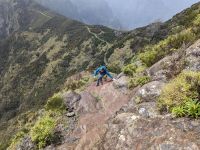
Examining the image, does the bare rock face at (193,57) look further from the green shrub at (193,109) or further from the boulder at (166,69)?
the green shrub at (193,109)

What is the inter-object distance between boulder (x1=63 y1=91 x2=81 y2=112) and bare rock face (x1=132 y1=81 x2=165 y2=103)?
5291mm

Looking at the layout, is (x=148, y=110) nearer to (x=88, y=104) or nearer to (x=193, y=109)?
(x=193, y=109)

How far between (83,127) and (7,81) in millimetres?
165419

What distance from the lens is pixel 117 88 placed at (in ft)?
74.7

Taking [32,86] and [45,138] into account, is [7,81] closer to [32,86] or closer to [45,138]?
[32,86]

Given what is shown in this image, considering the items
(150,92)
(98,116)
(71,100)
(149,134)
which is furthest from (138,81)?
(149,134)

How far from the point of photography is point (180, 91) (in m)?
14.6

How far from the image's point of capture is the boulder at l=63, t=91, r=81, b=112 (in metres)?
21.7

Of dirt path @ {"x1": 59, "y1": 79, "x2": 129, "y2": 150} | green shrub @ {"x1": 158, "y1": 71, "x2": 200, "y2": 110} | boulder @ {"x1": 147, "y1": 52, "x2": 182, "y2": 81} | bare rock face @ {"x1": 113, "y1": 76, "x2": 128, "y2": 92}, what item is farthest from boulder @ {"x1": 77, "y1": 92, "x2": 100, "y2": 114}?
green shrub @ {"x1": 158, "y1": 71, "x2": 200, "y2": 110}

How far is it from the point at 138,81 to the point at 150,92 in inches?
140

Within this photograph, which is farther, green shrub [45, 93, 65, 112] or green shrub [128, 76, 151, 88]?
green shrub [45, 93, 65, 112]

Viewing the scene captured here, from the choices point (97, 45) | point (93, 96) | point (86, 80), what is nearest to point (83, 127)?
point (93, 96)

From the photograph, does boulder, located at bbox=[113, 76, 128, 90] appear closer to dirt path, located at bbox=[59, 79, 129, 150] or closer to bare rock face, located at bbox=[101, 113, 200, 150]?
dirt path, located at bbox=[59, 79, 129, 150]

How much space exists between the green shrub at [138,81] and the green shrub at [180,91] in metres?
4.35
